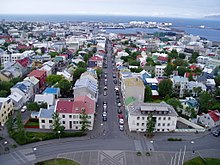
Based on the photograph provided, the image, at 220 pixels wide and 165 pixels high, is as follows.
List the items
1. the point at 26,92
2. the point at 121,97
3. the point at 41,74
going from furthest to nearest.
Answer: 1. the point at 41,74
2. the point at 121,97
3. the point at 26,92

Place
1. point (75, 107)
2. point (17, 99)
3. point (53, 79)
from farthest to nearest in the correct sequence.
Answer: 1. point (53, 79)
2. point (17, 99)
3. point (75, 107)

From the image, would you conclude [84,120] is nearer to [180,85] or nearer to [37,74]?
[37,74]

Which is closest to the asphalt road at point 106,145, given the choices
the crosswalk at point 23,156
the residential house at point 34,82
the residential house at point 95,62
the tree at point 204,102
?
the crosswalk at point 23,156

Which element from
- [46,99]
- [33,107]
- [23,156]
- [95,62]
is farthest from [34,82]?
[95,62]

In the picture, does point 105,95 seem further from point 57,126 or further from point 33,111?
point 57,126

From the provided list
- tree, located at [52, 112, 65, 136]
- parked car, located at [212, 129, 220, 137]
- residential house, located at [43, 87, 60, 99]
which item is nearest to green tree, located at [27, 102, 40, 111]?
residential house, located at [43, 87, 60, 99]

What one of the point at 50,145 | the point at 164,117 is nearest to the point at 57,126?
the point at 50,145

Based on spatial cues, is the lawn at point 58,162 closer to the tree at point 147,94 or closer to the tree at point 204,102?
the tree at point 147,94

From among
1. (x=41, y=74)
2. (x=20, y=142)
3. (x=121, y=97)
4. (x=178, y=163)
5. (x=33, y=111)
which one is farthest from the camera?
(x=41, y=74)

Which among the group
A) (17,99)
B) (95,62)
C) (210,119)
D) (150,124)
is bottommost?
(210,119)
